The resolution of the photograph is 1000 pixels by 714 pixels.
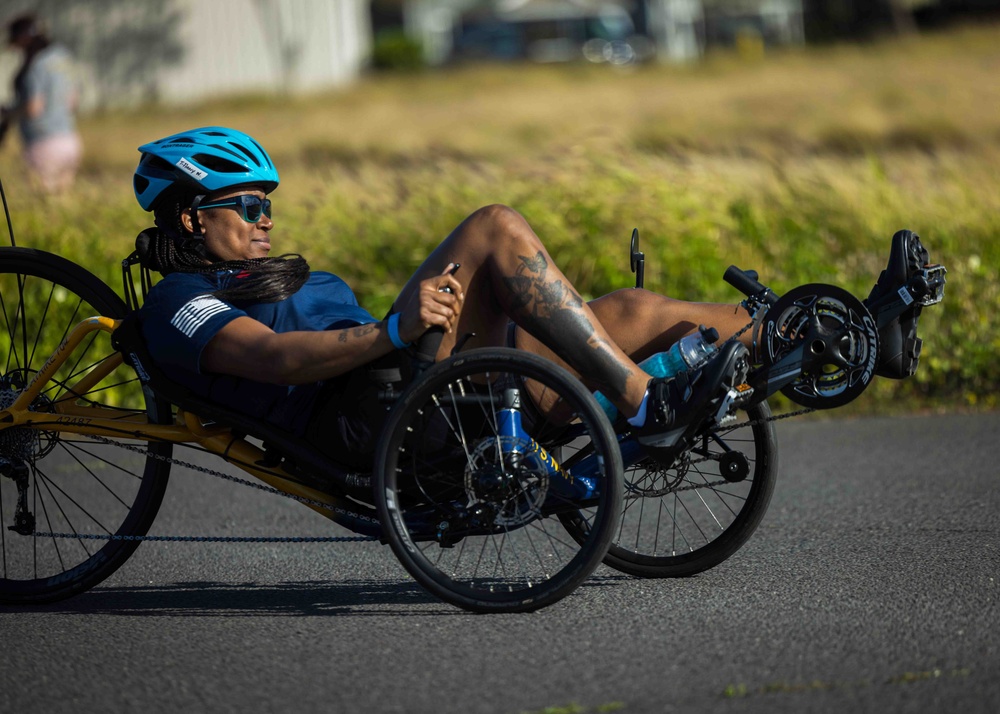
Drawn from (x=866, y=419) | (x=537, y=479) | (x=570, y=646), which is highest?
(x=537, y=479)

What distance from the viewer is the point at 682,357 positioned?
3.82 m

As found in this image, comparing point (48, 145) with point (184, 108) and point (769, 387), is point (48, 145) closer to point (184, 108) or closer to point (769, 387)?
point (769, 387)

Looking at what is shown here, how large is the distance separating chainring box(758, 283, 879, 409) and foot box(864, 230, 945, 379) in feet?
0.28

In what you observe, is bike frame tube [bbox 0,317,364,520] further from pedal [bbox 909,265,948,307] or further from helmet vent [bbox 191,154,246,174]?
pedal [bbox 909,265,948,307]

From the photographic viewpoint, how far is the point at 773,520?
4.93 metres

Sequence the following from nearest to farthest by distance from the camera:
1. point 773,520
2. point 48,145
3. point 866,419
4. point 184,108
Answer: point 773,520 → point 866,419 → point 48,145 → point 184,108

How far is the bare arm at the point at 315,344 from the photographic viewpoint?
11.5 ft

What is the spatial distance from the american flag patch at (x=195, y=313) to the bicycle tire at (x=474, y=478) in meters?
0.61

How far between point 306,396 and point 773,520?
6.47ft

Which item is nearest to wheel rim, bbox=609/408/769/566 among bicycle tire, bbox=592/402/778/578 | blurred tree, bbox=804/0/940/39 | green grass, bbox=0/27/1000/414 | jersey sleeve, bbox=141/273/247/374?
bicycle tire, bbox=592/402/778/578

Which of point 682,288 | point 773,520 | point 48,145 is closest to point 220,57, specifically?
point 48,145

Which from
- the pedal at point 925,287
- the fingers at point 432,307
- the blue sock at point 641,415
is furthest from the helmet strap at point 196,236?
the pedal at point 925,287

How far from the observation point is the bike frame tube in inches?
153

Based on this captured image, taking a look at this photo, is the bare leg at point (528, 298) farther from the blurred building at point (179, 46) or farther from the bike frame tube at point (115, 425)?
the blurred building at point (179, 46)
